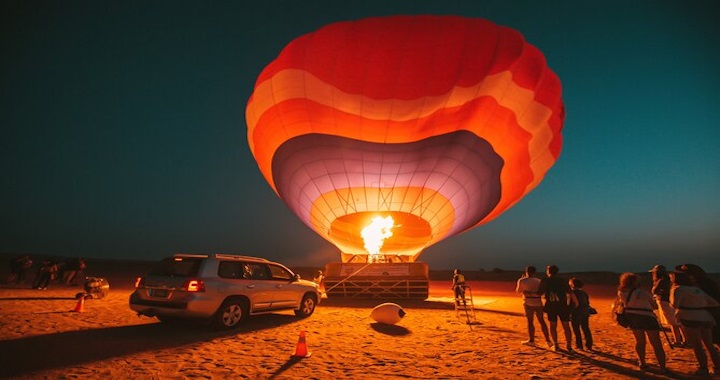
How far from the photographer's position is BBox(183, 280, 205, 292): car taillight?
7.41m

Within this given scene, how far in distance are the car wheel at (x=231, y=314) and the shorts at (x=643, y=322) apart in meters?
6.91

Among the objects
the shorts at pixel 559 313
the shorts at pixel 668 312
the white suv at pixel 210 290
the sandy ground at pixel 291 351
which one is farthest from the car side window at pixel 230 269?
the shorts at pixel 668 312

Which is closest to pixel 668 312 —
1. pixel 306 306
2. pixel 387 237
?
pixel 306 306

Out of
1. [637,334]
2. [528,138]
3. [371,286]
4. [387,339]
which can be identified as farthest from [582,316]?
[528,138]

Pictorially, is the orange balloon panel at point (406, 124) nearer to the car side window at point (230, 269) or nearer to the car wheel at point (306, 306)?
the car wheel at point (306, 306)

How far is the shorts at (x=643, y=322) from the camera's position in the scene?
205 inches

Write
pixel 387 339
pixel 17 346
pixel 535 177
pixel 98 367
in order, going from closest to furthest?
pixel 98 367
pixel 17 346
pixel 387 339
pixel 535 177


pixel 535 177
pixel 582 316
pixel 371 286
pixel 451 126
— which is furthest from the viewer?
pixel 535 177

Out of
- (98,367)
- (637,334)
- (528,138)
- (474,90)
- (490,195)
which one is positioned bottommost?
(98,367)

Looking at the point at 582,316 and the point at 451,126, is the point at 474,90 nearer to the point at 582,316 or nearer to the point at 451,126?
the point at 451,126

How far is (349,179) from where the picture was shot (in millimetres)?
16484

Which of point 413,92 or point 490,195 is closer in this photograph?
point 413,92

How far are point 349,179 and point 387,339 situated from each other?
9504 millimetres

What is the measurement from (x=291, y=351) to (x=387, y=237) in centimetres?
1101
